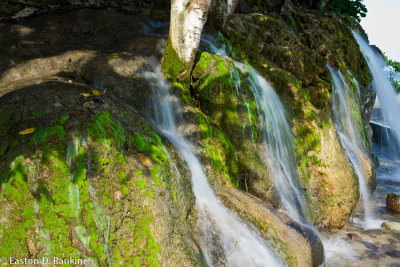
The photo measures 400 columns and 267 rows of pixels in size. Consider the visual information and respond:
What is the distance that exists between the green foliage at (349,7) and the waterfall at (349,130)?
958cm

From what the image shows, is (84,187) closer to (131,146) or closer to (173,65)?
(131,146)

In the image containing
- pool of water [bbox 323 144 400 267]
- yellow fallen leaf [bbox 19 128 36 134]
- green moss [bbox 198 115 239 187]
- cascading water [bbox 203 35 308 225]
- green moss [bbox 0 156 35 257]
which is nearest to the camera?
green moss [bbox 0 156 35 257]

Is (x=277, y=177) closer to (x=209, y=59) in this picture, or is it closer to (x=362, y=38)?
(x=209, y=59)

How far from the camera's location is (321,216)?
666 cm

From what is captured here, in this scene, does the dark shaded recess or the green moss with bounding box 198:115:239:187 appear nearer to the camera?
the green moss with bounding box 198:115:239:187

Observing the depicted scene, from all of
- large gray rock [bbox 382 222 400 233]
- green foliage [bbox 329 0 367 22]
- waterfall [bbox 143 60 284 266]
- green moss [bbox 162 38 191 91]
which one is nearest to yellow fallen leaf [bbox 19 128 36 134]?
waterfall [bbox 143 60 284 266]

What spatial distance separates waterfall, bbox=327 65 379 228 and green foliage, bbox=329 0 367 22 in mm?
9576

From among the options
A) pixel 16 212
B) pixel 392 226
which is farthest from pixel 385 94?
pixel 16 212

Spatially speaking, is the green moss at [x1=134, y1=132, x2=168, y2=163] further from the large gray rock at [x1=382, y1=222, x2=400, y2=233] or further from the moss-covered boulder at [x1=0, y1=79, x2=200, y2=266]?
the large gray rock at [x1=382, y1=222, x2=400, y2=233]

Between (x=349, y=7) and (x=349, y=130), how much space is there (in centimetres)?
1187

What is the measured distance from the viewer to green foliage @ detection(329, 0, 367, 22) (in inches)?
686

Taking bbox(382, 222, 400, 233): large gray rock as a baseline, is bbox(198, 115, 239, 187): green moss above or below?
above

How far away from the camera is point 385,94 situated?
1462 centimetres

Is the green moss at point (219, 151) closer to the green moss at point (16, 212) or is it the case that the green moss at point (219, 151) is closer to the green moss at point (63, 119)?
the green moss at point (63, 119)
